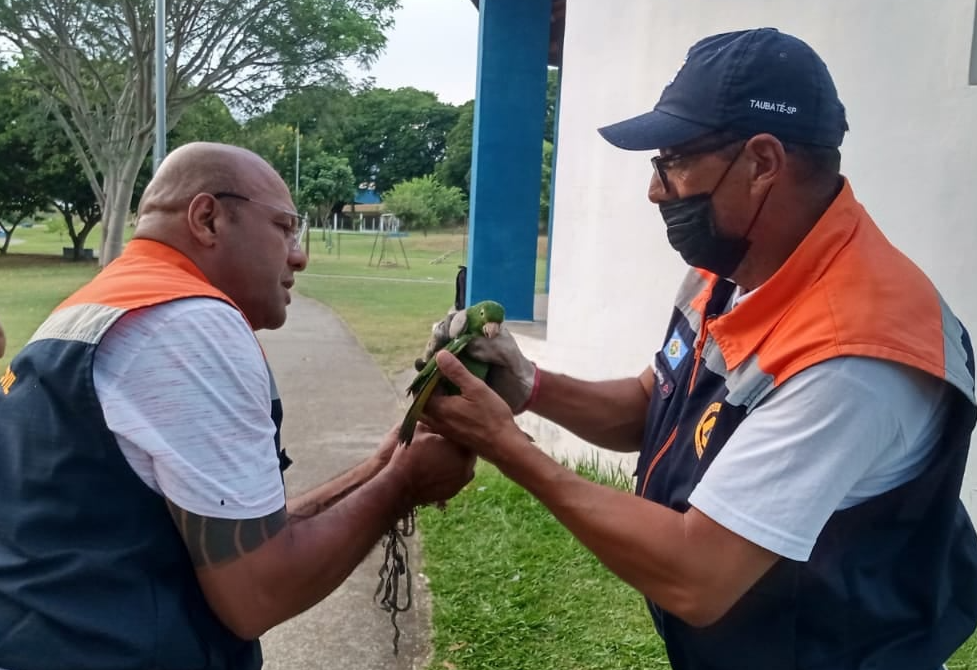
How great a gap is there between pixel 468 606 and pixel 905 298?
9.62 ft

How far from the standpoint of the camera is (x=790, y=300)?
1753 millimetres

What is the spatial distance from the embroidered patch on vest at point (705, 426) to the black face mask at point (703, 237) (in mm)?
339

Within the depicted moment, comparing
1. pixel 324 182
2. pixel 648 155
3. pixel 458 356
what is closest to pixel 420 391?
pixel 458 356

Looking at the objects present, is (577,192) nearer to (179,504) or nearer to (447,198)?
(179,504)

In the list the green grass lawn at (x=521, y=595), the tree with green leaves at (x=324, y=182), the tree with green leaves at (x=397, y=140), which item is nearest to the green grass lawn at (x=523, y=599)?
the green grass lawn at (x=521, y=595)

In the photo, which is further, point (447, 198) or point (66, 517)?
point (447, 198)

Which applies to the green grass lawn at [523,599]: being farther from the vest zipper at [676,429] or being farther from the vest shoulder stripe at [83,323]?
the vest shoulder stripe at [83,323]

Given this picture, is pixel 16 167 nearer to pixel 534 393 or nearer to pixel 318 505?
pixel 534 393

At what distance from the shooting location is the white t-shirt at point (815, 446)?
5.14 feet

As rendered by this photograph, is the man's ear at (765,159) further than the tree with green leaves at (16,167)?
No

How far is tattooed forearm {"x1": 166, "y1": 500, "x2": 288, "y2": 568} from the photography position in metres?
1.64

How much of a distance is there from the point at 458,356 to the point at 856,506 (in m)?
1.06

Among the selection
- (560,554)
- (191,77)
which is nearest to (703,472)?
(560,554)

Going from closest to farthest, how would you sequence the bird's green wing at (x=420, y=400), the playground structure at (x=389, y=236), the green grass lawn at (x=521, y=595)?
the bird's green wing at (x=420, y=400) < the green grass lawn at (x=521, y=595) < the playground structure at (x=389, y=236)
